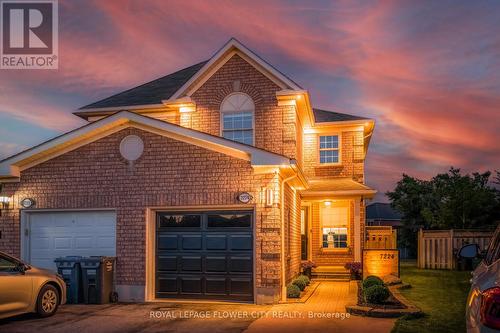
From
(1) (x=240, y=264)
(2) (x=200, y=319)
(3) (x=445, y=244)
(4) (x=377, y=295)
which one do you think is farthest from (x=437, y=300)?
(3) (x=445, y=244)

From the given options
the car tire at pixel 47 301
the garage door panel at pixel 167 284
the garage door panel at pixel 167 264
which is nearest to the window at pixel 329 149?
the garage door panel at pixel 167 264

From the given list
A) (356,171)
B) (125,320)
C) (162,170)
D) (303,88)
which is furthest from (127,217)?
(356,171)

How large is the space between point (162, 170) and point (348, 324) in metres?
6.29

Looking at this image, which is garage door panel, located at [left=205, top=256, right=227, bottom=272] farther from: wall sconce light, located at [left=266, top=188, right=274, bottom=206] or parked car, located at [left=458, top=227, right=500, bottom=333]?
parked car, located at [left=458, top=227, right=500, bottom=333]

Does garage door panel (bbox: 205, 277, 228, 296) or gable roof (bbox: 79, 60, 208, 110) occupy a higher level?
gable roof (bbox: 79, 60, 208, 110)

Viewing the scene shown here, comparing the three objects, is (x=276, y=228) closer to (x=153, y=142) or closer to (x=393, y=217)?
(x=153, y=142)

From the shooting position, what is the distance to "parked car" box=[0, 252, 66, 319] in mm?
10852

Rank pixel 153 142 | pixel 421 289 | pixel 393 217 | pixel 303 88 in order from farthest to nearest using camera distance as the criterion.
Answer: pixel 393 217, pixel 303 88, pixel 421 289, pixel 153 142

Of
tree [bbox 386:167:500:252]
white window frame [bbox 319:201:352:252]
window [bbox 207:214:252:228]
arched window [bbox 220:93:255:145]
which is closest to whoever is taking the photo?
window [bbox 207:214:252:228]

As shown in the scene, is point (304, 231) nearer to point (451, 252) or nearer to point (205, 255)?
point (451, 252)

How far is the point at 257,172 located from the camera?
13.7 meters

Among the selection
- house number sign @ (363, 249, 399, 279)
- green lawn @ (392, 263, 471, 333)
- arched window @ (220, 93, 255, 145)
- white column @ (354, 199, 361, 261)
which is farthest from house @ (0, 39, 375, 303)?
white column @ (354, 199, 361, 261)

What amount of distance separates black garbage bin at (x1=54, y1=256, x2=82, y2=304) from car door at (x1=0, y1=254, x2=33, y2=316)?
247 cm

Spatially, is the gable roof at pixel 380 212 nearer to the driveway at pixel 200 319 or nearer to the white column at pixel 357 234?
the white column at pixel 357 234
